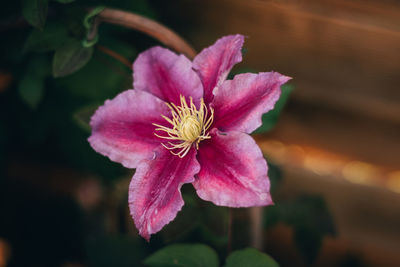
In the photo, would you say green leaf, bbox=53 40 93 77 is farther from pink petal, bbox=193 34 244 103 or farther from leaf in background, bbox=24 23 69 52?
pink petal, bbox=193 34 244 103

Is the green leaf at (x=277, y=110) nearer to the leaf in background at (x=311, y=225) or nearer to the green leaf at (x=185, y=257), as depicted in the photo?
the green leaf at (x=185, y=257)

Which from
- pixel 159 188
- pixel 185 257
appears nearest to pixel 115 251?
pixel 185 257

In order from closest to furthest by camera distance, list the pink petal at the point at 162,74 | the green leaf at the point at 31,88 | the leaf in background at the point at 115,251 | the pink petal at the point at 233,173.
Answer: the pink petal at the point at 233,173, the pink petal at the point at 162,74, the green leaf at the point at 31,88, the leaf in background at the point at 115,251

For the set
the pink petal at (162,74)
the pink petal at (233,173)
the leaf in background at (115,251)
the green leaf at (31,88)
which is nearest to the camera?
the pink petal at (233,173)

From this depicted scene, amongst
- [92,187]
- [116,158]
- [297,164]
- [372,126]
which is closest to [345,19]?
[372,126]

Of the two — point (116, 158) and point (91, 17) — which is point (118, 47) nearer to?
point (91, 17)

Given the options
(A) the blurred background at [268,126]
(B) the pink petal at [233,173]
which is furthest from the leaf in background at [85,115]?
(B) the pink petal at [233,173]

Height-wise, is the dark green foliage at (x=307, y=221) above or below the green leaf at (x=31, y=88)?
below

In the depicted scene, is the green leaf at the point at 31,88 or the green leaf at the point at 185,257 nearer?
the green leaf at the point at 185,257
